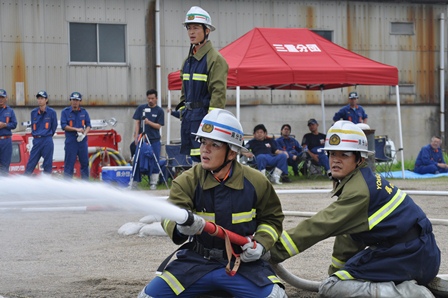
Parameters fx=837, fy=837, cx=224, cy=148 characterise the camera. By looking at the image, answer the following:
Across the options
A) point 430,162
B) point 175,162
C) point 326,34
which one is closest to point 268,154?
point 175,162

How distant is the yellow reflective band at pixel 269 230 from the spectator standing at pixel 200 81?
318cm

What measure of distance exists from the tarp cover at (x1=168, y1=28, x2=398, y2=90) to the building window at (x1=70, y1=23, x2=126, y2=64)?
12.3ft

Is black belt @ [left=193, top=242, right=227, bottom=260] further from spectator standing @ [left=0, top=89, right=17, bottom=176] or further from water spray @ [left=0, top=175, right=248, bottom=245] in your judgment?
spectator standing @ [left=0, top=89, right=17, bottom=176]

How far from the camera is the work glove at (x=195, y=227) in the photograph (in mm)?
4434

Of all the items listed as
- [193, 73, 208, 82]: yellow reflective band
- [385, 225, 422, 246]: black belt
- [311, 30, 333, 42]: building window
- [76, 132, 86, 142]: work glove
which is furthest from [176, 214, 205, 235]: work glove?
[311, 30, 333, 42]: building window

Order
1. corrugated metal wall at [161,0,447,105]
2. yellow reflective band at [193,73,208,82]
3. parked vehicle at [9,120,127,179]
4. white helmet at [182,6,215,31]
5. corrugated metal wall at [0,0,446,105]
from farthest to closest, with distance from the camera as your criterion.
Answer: corrugated metal wall at [161,0,447,105]
corrugated metal wall at [0,0,446,105]
parked vehicle at [9,120,127,179]
yellow reflective band at [193,73,208,82]
white helmet at [182,6,215,31]

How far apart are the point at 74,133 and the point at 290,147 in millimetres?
4353

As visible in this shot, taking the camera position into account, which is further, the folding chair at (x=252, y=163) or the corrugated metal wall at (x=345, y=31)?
the corrugated metal wall at (x=345, y=31)

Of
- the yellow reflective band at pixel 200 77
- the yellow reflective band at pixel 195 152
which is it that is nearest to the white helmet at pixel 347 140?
the yellow reflective band at pixel 195 152

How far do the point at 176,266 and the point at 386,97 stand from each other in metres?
17.4

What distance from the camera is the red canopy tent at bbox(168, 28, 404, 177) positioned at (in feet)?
48.5

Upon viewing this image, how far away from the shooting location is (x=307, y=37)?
16.6m

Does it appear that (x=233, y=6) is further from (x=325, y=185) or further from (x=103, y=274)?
(x=103, y=274)

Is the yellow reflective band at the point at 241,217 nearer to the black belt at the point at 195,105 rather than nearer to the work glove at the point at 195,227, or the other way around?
the work glove at the point at 195,227
